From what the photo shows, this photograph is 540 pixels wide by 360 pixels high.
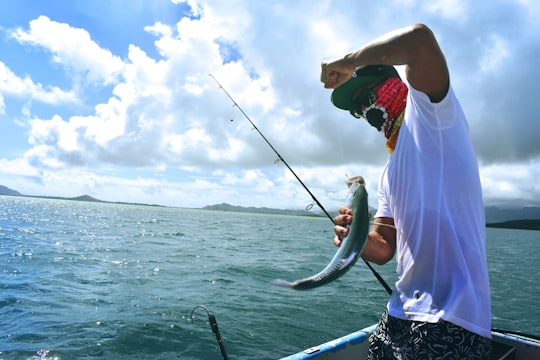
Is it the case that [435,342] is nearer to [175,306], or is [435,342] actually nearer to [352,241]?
[352,241]

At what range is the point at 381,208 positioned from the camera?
283 cm

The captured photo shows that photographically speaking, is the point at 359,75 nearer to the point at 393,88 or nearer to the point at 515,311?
the point at 393,88

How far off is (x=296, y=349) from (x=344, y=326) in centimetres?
236

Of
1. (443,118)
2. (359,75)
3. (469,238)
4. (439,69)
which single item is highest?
(359,75)

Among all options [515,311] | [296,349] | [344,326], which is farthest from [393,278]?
[296,349]

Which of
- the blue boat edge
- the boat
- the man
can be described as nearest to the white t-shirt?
the man

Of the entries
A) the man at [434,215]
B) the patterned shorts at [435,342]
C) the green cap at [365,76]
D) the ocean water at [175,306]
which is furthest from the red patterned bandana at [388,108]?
the ocean water at [175,306]

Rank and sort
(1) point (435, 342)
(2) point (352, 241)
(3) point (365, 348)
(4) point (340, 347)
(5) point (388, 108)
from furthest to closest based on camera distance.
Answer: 1. (3) point (365, 348)
2. (4) point (340, 347)
3. (5) point (388, 108)
4. (2) point (352, 241)
5. (1) point (435, 342)

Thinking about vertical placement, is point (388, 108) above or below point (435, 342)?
above

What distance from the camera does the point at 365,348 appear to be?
5270mm

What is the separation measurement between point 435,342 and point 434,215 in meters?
0.74

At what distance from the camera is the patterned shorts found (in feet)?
6.54

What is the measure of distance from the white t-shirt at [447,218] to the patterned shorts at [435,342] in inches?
2.0

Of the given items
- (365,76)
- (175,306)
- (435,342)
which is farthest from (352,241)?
(175,306)
